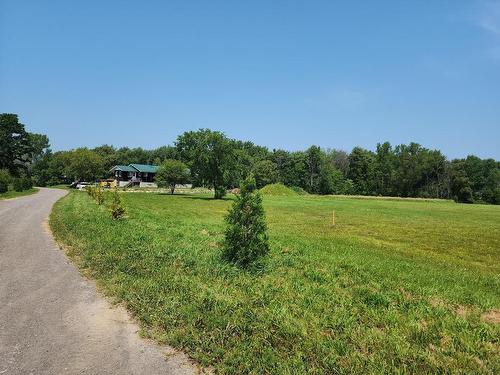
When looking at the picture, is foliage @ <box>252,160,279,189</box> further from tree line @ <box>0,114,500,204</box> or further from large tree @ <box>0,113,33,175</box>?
large tree @ <box>0,113,33,175</box>

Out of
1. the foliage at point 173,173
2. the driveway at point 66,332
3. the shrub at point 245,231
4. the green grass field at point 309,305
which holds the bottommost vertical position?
the driveway at point 66,332

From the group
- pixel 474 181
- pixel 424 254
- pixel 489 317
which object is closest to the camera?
pixel 489 317

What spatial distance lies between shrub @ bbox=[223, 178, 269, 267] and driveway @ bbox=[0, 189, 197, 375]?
3.56m

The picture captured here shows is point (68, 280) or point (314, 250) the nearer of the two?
point (68, 280)

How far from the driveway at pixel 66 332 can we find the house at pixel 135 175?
101186 millimetres

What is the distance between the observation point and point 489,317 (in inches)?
299

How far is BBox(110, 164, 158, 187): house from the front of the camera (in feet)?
359

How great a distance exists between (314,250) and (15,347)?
10.3 m

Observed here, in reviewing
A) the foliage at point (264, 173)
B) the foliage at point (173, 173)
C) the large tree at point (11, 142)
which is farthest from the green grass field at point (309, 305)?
the foliage at point (264, 173)

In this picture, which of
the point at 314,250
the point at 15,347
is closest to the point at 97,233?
the point at 314,250

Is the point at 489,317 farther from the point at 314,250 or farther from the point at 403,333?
the point at 314,250

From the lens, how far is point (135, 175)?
4385 inches

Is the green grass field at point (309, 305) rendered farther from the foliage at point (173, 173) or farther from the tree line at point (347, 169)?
the tree line at point (347, 169)

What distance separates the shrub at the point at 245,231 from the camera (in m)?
10.6
